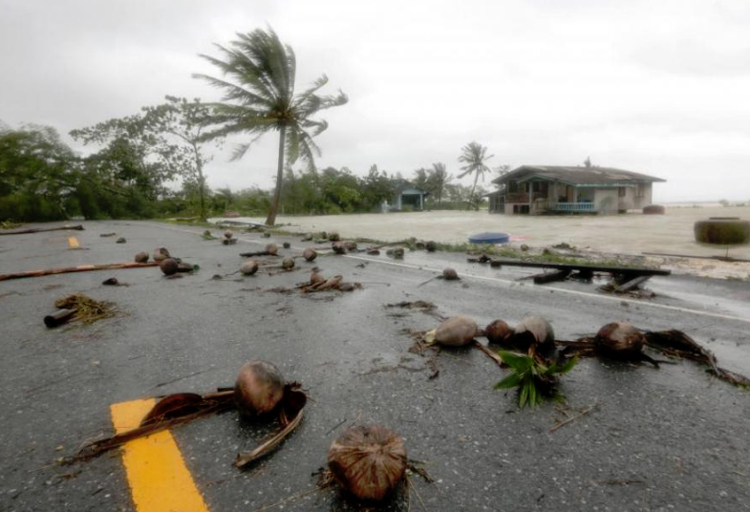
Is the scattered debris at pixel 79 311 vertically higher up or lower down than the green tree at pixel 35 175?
lower down

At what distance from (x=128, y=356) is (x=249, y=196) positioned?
47546mm

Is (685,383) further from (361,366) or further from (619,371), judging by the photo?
(361,366)

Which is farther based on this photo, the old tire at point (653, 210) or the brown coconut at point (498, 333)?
the old tire at point (653, 210)

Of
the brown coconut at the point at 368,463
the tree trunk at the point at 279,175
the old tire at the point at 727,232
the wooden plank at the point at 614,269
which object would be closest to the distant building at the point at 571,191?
the old tire at the point at 727,232

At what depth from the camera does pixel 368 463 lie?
1041 mm

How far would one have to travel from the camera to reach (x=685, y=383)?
185 cm

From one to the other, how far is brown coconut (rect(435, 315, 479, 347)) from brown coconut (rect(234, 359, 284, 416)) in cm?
109

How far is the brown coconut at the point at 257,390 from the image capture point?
4.71ft

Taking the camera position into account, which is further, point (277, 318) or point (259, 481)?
point (277, 318)

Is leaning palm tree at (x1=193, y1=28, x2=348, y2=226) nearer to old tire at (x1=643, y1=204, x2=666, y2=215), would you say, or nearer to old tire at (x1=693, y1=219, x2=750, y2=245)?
old tire at (x1=693, y1=219, x2=750, y2=245)

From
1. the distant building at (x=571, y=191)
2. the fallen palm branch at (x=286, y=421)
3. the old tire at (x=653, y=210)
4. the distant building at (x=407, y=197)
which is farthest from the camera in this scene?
the distant building at (x=407, y=197)

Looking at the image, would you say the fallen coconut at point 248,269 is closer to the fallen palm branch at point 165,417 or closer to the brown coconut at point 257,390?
the fallen palm branch at point 165,417

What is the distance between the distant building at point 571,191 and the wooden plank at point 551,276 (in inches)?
1206

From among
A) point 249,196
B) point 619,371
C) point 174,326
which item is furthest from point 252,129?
point 249,196
